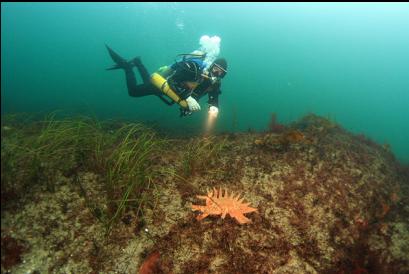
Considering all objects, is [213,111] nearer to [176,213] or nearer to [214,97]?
[214,97]

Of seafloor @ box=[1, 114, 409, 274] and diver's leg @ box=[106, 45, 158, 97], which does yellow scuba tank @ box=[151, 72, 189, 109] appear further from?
seafloor @ box=[1, 114, 409, 274]

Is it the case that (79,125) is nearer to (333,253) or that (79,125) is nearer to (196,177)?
(196,177)

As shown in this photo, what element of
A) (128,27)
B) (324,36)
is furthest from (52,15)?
(324,36)

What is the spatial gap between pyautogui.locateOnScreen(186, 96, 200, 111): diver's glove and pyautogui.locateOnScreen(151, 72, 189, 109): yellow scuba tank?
17 cm

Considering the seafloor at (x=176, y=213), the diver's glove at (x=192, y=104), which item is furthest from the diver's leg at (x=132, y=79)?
the seafloor at (x=176, y=213)

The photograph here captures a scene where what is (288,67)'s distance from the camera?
157750 millimetres

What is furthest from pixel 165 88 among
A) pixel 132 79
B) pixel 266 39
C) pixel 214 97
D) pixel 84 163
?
pixel 266 39

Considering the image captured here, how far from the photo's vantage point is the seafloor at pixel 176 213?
3.15m

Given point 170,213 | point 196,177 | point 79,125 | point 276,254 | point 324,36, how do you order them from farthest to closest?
point 324,36 < point 196,177 < point 79,125 < point 170,213 < point 276,254

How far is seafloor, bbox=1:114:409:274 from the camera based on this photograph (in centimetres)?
315

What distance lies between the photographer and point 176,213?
3791 millimetres

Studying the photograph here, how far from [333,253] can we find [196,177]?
2.20 meters

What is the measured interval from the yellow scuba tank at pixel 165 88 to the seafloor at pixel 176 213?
2542 millimetres

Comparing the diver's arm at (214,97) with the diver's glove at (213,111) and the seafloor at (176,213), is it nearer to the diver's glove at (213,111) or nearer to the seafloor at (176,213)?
the diver's glove at (213,111)
